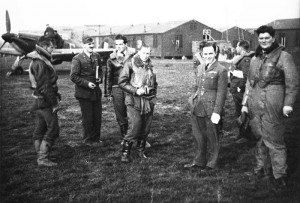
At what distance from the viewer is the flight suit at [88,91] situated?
6.23 metres

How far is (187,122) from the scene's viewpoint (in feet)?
27.9

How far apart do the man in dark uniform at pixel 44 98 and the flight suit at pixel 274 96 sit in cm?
341

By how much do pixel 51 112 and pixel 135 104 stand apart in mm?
1504

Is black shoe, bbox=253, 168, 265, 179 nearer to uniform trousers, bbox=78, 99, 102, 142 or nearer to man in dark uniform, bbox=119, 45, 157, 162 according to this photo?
man in dark uniform, bbox=119, 45, 157, 162

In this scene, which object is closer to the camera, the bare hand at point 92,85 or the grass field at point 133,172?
the grass field at point 133,172

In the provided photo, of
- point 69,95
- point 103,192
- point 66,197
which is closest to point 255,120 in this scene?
point 103,192

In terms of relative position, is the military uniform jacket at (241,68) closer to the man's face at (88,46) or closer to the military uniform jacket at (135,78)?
the military uniform jacket at (135,78)

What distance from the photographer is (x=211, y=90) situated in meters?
4.72

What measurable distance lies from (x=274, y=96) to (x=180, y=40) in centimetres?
4151

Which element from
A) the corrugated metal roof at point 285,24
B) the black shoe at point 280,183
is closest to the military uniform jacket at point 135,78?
the black shoe at point 280,183

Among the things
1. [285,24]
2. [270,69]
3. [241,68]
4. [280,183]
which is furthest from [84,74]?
[285,24]

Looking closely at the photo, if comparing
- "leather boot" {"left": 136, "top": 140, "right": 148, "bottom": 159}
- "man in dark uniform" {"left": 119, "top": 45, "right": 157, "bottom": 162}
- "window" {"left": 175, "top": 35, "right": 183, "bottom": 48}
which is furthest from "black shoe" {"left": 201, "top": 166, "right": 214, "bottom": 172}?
"window" {"left": 175, "top": 35, "right": 183, "bottom": 48}

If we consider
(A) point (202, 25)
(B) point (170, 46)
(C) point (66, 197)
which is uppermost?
(A) point (202, 25)

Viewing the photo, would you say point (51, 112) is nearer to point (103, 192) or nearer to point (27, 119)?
point (103, 192)
